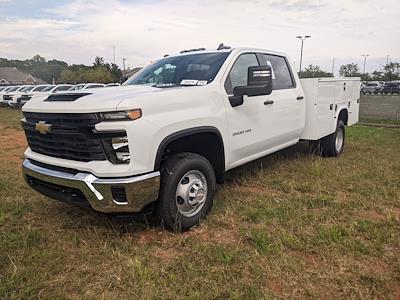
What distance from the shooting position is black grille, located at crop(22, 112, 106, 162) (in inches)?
122

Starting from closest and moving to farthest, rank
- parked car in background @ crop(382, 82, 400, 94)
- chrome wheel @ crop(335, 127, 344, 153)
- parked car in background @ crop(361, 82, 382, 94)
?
chrome wheel @ crop(335, 127, 344, 153)
parked car in background @ crop(382, 82, 400, 94)
parked car in background @ crop(361, 82, 382, 94)

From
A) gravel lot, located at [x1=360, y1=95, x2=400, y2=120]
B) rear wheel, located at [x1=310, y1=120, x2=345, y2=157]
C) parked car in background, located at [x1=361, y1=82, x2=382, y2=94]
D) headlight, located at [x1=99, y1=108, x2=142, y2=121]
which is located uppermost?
headlight, located at [x1=99, y1=108, x2=142, y2=121]

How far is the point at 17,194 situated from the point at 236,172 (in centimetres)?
311

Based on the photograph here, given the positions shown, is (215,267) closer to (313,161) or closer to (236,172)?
(236,172)

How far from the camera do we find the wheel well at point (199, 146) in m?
3.37

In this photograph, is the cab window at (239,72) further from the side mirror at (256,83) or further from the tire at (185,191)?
the tire at (185,191)

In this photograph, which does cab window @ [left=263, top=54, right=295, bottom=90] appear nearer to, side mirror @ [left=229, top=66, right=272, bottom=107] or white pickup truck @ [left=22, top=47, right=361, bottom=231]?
white pickup truck @ [left=22, top=47, right=361, bottom=231]

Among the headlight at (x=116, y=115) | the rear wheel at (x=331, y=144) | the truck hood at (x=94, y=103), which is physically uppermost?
the truck hood at (x=94, y=103)

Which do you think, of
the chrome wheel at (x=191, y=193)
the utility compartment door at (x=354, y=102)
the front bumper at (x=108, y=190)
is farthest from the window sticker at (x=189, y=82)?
the utility compartment door at (x=354, y=102)

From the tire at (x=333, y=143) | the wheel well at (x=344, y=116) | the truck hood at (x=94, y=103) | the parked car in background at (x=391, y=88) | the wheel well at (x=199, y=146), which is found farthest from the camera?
the parked car in background at (x=391, y=88)

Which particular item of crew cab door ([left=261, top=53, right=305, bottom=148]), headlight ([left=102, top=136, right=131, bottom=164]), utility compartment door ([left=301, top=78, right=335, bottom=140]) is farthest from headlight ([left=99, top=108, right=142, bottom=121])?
utility compartment door ([left=301, top=78, right=335, bottom=140])

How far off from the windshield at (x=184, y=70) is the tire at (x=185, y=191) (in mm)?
972

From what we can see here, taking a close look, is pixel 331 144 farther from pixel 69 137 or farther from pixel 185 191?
pixel 69 137

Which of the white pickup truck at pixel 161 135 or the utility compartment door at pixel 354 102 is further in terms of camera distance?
the utility compartment door at pixel 354 102
